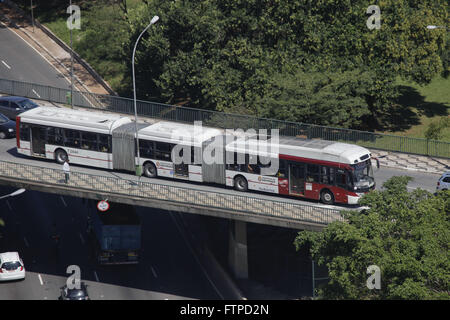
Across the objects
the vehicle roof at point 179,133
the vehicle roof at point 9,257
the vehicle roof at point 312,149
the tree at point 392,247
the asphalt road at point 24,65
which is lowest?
the vehicle roof at point 9,257

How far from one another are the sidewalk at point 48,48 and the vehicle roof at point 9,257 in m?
30.1

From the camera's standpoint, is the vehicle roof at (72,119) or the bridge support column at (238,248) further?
the bridge support column at (238,248)

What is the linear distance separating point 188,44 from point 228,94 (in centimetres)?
699

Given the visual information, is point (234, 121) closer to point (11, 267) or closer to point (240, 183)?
point (240, 183)

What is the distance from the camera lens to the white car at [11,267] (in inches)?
1957

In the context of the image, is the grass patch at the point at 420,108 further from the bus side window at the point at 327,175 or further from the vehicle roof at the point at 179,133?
the bus side window at the point at 327,175

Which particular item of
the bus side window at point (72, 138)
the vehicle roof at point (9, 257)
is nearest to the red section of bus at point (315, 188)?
the bus side window at point (72, 138)

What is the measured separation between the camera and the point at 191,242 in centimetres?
5791

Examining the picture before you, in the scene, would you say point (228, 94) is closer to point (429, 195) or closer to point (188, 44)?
point (188, 44)

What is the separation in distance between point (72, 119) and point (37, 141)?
315 cm

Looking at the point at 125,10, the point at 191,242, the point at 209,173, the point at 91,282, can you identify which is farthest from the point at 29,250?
the point at 125,10

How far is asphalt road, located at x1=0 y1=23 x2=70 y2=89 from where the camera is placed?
78312 mm

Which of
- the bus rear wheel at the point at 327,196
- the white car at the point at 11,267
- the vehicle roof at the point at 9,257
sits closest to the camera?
the bus rear wheel at the point at 327,196

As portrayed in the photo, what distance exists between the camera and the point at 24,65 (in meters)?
81.2
